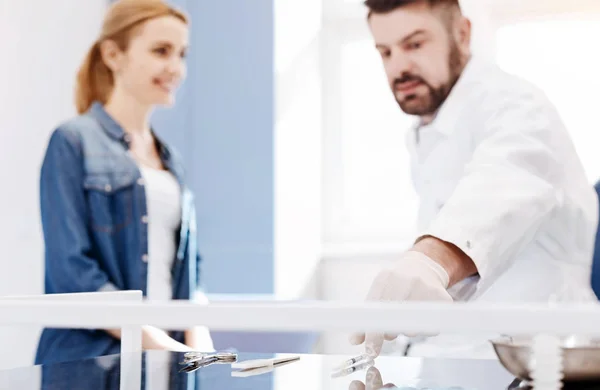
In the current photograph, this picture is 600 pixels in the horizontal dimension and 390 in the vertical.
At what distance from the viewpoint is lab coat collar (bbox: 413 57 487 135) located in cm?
186

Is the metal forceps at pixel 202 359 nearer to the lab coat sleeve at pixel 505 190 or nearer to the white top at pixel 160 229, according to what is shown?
the lab coat sleeve at pixel 505 190

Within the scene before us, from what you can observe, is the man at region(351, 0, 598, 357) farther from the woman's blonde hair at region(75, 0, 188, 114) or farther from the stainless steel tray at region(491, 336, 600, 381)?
the woman's blonde hair at region(75, 0, 188, 114)

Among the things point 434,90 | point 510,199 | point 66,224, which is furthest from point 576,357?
point 434,90

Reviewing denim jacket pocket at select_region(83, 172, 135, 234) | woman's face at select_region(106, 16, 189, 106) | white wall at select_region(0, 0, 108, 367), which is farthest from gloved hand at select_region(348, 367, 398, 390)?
white wall at select_region(0, 0, 108, 367)

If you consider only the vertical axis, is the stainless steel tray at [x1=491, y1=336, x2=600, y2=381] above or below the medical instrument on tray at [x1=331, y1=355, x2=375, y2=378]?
above

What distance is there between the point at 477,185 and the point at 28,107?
178cm

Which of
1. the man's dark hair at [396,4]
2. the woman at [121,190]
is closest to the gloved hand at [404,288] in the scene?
the woman at [121,190]

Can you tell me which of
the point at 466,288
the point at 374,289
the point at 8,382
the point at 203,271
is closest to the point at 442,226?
the point at 466,288

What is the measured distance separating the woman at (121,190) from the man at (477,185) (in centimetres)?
64

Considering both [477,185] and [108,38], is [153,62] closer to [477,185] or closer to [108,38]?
[108,38]

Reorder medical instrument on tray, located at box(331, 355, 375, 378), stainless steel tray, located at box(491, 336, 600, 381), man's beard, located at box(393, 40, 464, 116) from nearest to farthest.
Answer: stainless steel tray, located at box(491, 336, 600, 381), medical instrument on tray, located at box(331, 355, 375, 378), man's beard, located at box(393, 40, 464, 116)

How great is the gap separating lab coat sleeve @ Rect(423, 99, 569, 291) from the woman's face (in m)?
1.03

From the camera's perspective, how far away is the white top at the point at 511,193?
1.38 metres

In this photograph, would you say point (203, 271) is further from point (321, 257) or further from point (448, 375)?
point (448, 375)
